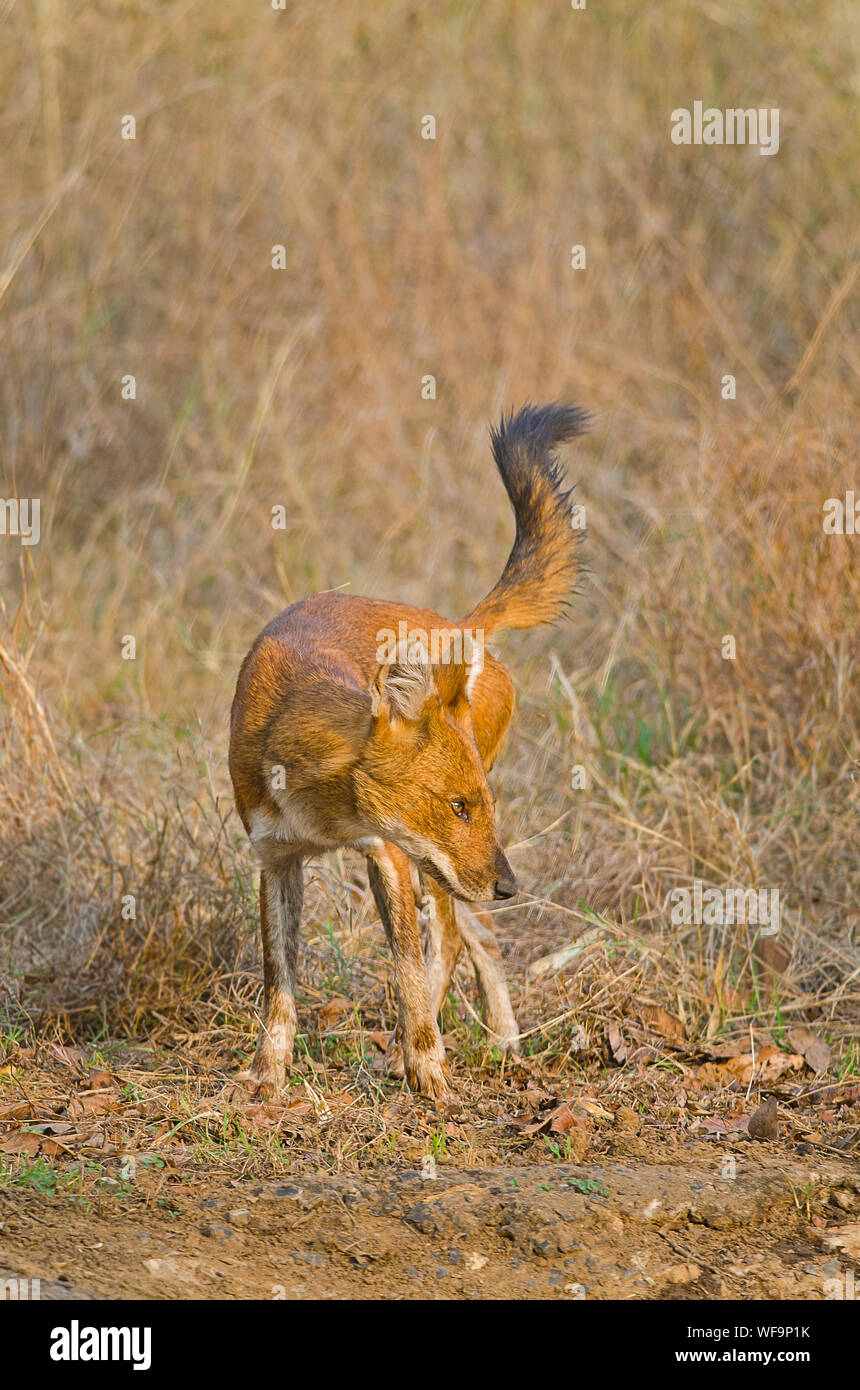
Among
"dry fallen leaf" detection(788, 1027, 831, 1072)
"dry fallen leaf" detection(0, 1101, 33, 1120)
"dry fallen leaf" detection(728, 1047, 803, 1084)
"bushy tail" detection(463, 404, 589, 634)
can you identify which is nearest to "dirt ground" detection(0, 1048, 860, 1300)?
"dry fallen leaf" detection(0, 1101, 33, 1120)

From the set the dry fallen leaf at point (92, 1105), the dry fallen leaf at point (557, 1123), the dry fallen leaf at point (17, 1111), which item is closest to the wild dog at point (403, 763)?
the dry fallen leaf at point (557, 1123)

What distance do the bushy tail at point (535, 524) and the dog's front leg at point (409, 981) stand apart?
94 cm

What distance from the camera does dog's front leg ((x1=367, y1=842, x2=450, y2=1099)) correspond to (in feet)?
15.8

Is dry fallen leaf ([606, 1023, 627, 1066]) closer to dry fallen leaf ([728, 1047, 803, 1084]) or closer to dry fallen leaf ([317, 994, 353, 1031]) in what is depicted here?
dry fallen leaf ([728, 1047, 803, 1084])

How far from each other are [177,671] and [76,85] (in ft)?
14.3

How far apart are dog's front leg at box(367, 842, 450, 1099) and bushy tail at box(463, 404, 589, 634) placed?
36.8 inches

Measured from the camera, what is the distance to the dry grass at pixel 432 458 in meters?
5.76

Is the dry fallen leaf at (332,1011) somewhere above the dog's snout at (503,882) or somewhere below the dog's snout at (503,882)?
below

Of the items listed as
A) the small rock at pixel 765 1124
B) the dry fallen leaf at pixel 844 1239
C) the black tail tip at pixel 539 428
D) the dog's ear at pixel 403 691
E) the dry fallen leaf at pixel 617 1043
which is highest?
the black tail tip at pixel 539 428

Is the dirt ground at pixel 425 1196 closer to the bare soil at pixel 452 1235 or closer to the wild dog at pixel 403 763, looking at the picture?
the bare soil at pixel 452 1235

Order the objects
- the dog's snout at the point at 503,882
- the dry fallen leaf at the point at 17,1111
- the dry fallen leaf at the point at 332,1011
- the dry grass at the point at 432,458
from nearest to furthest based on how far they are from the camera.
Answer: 1. the dog's snout at the point at 503,882
2. the dry fallen leaf at the point at 17,1111
3. the dry fallen leaf at the point at 332,1011
4. the dry grass at the point at 432,458

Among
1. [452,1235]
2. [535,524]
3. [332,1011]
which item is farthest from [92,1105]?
[535,524]

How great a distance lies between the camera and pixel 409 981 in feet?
15.9

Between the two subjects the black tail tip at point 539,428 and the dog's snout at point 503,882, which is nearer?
the dog's snout at point 503,882
